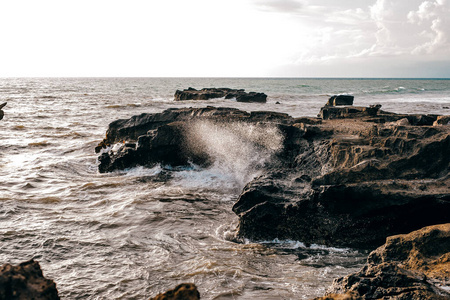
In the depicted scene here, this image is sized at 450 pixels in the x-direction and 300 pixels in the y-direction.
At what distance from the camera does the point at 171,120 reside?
36.7ft

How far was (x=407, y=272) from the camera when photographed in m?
3.07

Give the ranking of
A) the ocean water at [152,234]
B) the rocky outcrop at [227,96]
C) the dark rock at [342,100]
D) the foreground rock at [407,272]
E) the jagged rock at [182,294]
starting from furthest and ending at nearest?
the rocky outcrop at [227,96] → the dark rock at [342,100] → the ocean water at [152,234] → the foreground rock at [407,272] → the jagged rock at [182,294]

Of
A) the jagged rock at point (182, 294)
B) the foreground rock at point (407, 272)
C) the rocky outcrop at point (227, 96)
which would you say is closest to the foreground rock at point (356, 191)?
the foreground rock at point (407, 272)

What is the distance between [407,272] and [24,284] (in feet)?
10.4

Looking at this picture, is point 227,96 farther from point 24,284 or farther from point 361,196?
point 24,284

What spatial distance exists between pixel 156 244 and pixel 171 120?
6.49m

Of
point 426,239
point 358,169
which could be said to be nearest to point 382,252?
point 426,239

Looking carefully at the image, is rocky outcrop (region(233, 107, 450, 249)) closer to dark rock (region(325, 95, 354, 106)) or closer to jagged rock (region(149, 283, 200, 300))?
jagged rock (region(149, 283, 200, 300))

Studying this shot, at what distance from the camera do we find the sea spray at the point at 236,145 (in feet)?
27.7

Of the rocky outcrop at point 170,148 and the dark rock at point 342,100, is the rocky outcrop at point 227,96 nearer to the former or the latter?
the dark rock at point 342,100

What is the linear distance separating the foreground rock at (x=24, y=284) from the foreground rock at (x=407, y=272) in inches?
82.8

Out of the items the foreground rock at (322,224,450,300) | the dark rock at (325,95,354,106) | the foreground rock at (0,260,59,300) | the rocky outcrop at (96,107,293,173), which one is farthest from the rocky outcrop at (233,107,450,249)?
the dark rock at (325,95,354,106)

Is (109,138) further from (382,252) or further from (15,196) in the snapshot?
(382,252)

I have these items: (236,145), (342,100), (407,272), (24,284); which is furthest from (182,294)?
(342,100)
